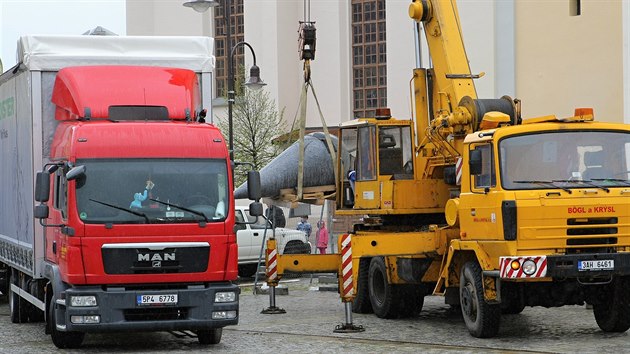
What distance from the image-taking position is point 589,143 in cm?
1587

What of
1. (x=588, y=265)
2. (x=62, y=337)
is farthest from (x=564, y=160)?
(x=62, y=337)

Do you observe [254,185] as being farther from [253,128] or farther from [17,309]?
[253,128]

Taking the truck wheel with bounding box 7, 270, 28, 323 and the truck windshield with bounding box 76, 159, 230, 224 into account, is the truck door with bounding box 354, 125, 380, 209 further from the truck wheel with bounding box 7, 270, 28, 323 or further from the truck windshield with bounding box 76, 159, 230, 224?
the truck wheel with bounding box 7, 270, 28, 323

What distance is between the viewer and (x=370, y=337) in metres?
16.8

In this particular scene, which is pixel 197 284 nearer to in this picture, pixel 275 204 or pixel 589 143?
pixel 589 143

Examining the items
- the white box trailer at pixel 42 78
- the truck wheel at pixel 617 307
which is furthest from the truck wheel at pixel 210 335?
the truck wheel at pixel 617 307

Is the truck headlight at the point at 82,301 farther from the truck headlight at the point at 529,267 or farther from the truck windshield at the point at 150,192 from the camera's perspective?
the truck headlight at the point at 529,267

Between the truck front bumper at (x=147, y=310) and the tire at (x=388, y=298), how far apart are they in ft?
15.0

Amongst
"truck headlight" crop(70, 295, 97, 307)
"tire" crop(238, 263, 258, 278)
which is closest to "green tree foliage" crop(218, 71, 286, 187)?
"tire" crop(238, 263, 258, 278)

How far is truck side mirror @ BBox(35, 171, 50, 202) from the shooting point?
48.9 ft

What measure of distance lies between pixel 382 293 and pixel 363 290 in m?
0.66

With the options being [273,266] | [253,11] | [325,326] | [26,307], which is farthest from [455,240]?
[253,11]

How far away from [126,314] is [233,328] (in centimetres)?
379

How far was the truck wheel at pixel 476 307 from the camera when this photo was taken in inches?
624
